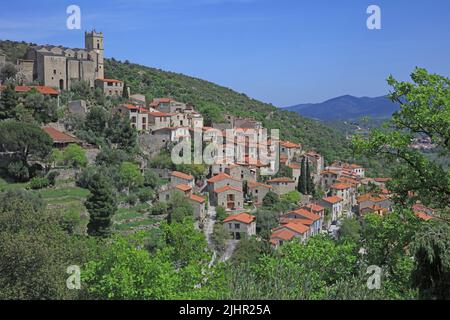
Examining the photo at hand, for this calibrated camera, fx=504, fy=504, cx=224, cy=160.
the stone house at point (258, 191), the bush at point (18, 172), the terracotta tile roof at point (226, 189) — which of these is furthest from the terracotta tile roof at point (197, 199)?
the bush at point (18, 172)

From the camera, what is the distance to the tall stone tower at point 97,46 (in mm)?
59094

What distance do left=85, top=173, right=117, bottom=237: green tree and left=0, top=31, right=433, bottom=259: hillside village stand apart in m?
3.07

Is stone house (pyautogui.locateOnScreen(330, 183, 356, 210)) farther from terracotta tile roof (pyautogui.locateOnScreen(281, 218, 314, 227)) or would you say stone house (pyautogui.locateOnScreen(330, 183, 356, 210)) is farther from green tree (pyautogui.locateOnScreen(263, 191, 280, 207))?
terracotta tile roof (pyautogui.locateOnScreen(281, 218, 314, 227))

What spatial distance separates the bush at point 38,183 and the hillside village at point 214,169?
6.33 ft

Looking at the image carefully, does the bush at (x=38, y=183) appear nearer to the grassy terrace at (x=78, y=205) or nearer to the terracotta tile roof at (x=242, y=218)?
the grassy terrace at (x=78, y=205)

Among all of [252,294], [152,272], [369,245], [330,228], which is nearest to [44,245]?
[152,272]

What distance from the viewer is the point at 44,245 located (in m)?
16.2

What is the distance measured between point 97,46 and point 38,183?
3128 cm

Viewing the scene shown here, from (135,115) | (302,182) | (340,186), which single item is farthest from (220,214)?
(340,186)

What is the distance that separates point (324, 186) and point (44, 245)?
4641 cm

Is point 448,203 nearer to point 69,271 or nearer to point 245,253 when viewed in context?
point 69,271

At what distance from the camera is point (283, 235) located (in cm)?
3519

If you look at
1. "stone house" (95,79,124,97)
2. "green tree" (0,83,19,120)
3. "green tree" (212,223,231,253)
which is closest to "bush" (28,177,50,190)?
"green tree" (0,83,19,120)

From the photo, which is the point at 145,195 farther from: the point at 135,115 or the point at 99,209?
the point at 135,115
